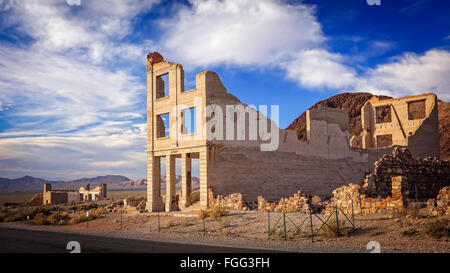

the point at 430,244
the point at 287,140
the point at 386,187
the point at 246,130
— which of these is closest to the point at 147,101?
the point at 246,130

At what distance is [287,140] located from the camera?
A: 31359mm

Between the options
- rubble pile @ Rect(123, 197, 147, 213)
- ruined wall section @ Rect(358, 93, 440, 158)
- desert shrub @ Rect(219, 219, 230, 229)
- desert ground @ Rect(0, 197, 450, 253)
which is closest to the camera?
desert ground @ Rect(0, 197, 450, 253)

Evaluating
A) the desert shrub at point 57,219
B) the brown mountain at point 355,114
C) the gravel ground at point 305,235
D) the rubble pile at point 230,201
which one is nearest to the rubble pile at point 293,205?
the rubble pile at point 230,201

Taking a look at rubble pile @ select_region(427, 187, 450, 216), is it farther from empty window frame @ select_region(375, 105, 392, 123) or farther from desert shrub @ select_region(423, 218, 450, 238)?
empty window frame @ select_region(375, 105, 392, 123)

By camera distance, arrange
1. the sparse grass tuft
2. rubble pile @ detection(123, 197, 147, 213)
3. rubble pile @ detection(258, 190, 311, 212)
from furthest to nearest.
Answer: rubble pile @ detection(123, 197, 147, 213), rubble pile @ detection(258, 190, 311, 212), the sparse grass tuft

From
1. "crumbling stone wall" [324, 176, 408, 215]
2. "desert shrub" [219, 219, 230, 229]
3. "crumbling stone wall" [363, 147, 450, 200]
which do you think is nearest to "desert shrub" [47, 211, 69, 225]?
"desert shrub" [219, 219, 230, 229]

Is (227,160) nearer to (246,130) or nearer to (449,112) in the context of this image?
(246,130)

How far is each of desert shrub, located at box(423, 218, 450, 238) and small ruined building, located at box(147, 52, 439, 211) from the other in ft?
53.8

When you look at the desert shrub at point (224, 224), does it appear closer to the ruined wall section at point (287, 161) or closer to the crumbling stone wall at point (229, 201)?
the crumbling stone wall at point (229, 201)

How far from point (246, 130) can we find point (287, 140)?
364 centimetres

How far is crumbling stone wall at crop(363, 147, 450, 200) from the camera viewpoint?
1986 centimetres

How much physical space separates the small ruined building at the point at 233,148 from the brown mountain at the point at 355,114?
2918cm
